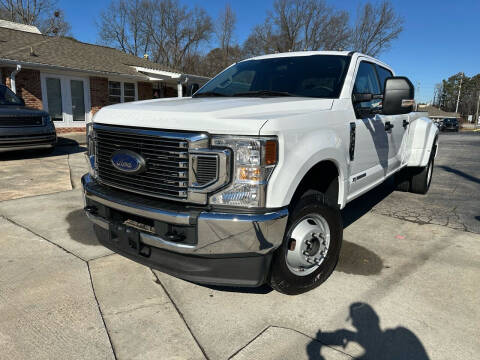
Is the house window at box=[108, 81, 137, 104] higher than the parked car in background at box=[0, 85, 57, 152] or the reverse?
higher

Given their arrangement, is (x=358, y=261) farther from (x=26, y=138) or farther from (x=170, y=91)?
(x=170, y=91)

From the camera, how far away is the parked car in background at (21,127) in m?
8.18

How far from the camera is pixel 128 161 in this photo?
2457mm

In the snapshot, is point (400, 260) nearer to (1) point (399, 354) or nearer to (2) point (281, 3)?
(1) point (399, 354)

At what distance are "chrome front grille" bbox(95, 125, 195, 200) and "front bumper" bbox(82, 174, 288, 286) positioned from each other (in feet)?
0.31

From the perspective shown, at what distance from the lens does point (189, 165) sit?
219 centimetres

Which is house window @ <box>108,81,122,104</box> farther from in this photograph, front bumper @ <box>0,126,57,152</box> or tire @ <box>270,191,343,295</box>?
tire @ <box>270,191,343,295</box>

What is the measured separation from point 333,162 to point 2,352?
8.58 ft

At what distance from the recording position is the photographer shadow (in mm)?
2168

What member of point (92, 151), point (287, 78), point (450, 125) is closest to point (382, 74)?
point (287, 78)

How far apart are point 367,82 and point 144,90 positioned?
672 inches

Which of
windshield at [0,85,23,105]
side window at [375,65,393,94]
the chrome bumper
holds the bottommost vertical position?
the chrome bumper

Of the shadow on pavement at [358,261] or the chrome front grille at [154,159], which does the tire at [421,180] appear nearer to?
the shadow on pavement at [358,261]

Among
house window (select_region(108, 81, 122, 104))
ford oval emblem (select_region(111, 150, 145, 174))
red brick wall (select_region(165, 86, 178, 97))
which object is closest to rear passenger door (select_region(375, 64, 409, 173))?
ford oval emblem (select_region(111, 150, 145, 174))
